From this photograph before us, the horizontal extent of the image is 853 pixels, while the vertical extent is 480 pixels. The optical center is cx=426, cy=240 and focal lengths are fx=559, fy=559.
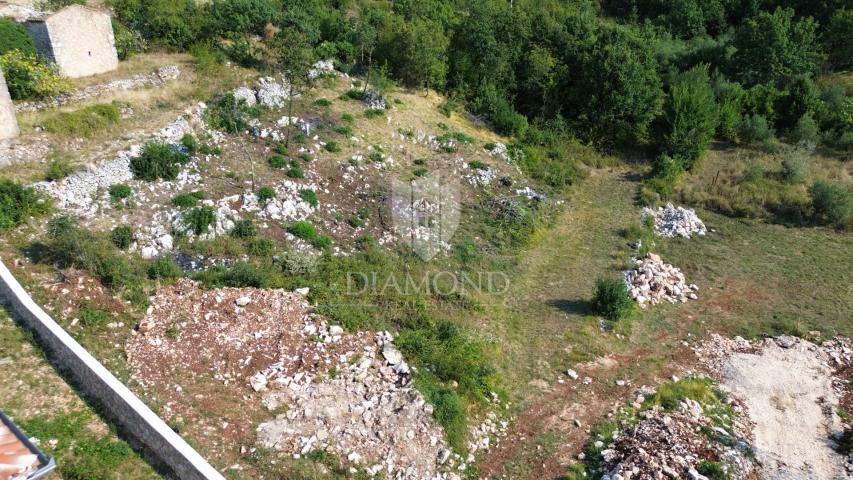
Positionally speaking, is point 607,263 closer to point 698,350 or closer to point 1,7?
point 698,350

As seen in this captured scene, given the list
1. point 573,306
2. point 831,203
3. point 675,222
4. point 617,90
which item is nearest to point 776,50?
point 617,90

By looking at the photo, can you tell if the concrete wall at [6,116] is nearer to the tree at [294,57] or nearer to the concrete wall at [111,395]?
the concrete wall at [111,395]

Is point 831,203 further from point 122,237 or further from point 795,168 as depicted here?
point 122,237

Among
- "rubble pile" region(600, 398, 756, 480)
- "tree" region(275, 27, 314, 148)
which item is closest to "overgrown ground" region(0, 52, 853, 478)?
"rubble pile" region(600, 398, 756, 480)

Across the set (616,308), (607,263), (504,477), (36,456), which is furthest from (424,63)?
(36,456)

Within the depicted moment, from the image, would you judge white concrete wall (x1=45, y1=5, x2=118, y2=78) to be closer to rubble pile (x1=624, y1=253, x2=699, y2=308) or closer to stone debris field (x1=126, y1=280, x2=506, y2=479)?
stone debris field (x1=126, y1=280, x2=506, y2=479)

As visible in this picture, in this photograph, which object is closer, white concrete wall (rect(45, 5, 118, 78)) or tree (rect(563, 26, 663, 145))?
white concrete wall (rect(45, 5, 118, 78))
